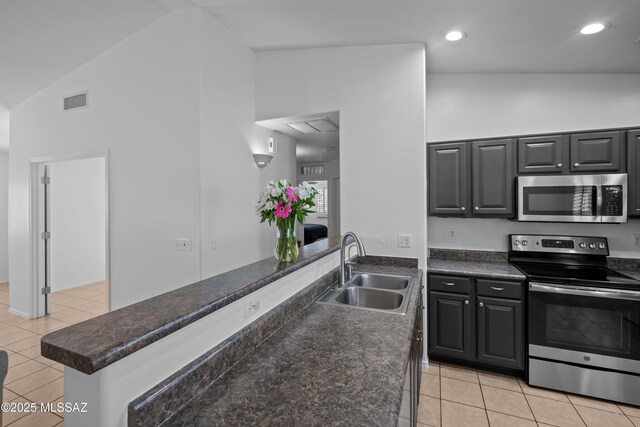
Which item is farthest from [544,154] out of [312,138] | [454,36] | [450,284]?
[312,138]

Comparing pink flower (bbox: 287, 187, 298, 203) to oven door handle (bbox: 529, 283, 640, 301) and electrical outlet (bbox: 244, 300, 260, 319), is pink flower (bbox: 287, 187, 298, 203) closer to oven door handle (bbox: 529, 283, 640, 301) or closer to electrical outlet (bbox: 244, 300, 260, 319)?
electrical outlet (bbox: 244, 300, 260, 319)

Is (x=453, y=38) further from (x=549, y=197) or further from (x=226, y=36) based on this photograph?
(x=226, y=36)

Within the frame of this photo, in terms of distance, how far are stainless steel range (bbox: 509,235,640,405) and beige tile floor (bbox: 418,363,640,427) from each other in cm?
10

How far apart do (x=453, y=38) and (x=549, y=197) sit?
1603 mm

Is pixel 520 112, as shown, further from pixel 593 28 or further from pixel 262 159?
pixel 262 159

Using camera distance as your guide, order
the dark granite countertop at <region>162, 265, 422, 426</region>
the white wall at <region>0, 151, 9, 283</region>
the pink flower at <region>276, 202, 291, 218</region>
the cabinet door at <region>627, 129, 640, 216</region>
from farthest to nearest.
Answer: the white wall at <region>0, 151, 9, 283</region> → the cabinet door at <region>627, 129, 640, 216</region> → the pink flower at <region>276, 202, 291, 218</region> → the dark granite countertop at <region>162, 265, 422, 426</region>

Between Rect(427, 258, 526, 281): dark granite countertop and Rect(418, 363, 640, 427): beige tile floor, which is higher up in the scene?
Rect(427, 258, 526, 281): dark granite countertop

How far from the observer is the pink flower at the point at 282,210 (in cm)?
178

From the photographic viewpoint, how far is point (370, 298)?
7.35ft

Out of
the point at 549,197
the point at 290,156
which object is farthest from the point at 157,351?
the point at 290,156

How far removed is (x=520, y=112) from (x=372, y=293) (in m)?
2.46

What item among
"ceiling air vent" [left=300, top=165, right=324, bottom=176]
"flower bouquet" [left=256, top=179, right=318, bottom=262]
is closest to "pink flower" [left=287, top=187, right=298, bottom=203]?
"flower bouquet" [left=256, top=179, right=318, bottom=262]

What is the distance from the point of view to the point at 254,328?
133 cm

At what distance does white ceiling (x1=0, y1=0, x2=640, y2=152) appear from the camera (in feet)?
7.48
